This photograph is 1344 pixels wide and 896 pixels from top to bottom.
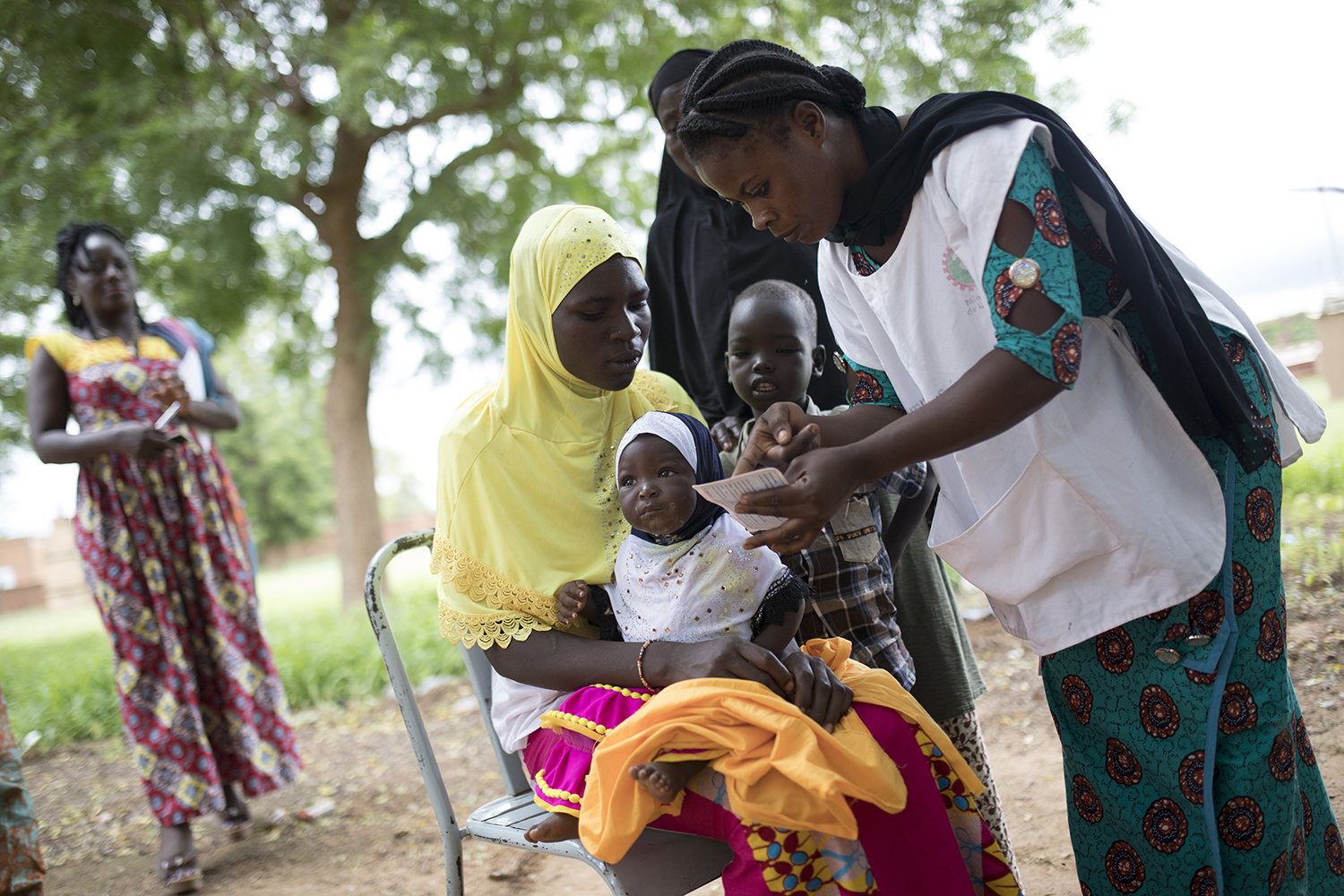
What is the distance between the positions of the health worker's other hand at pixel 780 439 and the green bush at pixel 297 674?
4.77 metres

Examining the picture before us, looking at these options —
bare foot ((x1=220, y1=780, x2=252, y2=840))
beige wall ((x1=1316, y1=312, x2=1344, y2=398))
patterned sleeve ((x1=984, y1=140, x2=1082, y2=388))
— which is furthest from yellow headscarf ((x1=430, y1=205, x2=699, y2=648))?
beige wall ((x1=1316, y1=312, x2=1344, y2=398))

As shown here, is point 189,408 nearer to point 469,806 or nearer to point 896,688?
point 469,806

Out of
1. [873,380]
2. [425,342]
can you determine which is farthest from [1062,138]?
[425,342]

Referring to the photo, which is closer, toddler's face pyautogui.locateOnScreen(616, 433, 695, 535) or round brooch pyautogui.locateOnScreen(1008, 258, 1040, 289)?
round brooch pyautogui.locateOnScreen(1008, 258, 1040, 289)

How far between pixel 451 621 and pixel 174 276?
7.68m

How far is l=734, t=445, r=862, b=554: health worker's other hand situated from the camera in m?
1.51

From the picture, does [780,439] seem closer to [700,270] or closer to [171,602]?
[700,270]

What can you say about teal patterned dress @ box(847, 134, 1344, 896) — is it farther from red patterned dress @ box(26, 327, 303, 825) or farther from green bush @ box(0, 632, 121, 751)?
green bush @ box(0, 632, 121, 751)

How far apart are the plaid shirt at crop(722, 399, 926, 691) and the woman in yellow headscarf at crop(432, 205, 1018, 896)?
380 millimetres

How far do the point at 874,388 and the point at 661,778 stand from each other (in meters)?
0.95

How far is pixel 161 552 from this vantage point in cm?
412

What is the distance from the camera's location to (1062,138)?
64.1 inches

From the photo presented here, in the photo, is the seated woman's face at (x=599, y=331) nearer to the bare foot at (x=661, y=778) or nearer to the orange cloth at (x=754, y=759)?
the orange cloth at (x=754, y=759)

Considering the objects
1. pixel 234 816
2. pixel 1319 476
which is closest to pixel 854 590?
pixel 234 816
